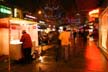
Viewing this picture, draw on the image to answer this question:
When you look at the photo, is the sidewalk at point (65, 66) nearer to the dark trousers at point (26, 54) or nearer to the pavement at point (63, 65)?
the pavement at point (63, 65)

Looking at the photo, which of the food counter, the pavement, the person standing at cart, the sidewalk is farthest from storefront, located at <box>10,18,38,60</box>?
the sidewalk

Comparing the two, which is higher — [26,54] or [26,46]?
[26,46]

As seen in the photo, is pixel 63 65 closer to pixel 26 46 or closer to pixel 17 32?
pixel 26 46

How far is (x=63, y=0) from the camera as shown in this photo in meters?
42.8

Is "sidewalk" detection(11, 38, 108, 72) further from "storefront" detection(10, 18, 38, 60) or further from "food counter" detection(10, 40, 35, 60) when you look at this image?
"storefront" detection(10, 18, 38, 60)

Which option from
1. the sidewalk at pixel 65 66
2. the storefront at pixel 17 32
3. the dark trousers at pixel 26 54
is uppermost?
the storefront at pixel 17 32

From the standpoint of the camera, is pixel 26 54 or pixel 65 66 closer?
pixel 65 66

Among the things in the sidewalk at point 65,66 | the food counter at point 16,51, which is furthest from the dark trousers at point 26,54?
the sidewalk at point 65,66

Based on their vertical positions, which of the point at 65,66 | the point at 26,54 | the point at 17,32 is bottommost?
the point at 65,66

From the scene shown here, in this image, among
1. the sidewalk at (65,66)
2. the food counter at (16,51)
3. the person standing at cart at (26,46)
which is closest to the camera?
the sidewalk at (65,66)

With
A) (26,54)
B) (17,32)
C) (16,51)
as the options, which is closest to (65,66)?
(26,54)

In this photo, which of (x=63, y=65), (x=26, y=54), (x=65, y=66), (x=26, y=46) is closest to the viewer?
(x=65, y=66)

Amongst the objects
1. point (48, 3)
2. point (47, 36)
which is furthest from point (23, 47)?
point (48, 3)

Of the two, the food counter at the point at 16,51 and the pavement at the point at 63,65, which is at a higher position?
the food counter at the point at 16,51
